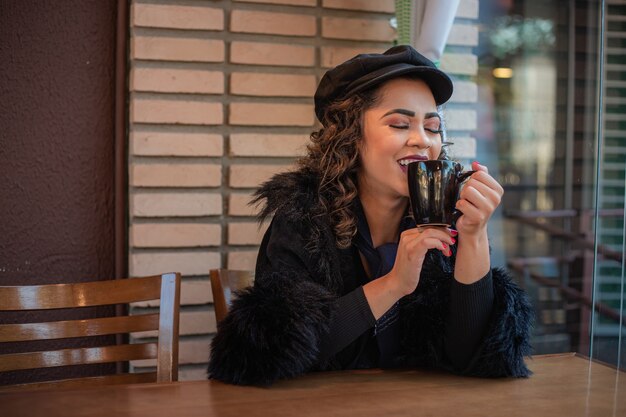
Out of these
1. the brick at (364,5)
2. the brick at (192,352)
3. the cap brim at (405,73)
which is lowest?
the brick at (192,352)

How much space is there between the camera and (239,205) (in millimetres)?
2744

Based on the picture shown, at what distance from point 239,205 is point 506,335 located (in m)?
1.37

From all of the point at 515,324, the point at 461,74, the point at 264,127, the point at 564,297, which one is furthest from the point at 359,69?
the point at 564,297

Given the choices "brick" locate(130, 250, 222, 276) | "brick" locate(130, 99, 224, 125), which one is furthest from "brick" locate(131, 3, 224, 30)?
"brick" locate(130, 250, 222, 276)

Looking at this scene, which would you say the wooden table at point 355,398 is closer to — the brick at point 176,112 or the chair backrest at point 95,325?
the chair backrest at point 95,325

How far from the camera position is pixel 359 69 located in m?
1.83

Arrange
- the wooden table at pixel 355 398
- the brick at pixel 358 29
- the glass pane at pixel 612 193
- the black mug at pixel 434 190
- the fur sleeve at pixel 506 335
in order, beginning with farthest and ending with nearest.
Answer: the brick at pixel 358 29
the glass pane at pixel 612 193
the fur sleeve at pixel 506 335
the black mug at pixel 434 190
the wooden table at pixel 355 398

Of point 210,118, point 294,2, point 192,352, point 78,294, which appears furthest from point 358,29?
point 78,294

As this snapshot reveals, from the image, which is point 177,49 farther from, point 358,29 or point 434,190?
point 434,190

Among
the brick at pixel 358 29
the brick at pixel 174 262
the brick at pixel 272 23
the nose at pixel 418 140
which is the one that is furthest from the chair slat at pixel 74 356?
the brick at pixel 358 29

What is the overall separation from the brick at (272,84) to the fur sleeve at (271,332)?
1283 mm

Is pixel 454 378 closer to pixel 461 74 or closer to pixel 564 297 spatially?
pixel 461 74

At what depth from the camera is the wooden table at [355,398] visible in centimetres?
123

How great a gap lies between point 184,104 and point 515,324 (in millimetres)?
1532
